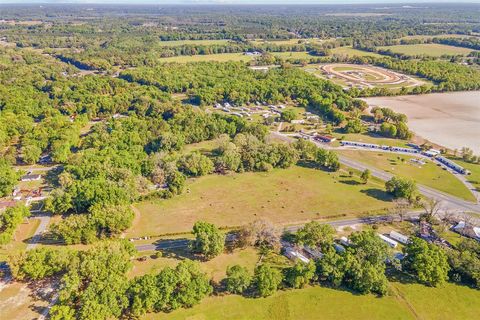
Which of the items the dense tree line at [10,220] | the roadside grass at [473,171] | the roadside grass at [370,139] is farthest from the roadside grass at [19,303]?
the roadside grass at [473,171]

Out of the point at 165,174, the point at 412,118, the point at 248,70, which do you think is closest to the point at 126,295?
the point at 165,174

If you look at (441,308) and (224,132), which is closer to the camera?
(441,308)

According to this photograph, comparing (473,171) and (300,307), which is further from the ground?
(473,171)

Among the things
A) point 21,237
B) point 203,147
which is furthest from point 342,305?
point 203,147

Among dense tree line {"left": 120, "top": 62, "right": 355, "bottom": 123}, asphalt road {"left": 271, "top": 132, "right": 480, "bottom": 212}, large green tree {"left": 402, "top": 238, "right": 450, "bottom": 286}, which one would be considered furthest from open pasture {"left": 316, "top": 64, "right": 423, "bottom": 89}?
large green tree {"left": 402, "top": 238, "right": 450, "bottom": 286}

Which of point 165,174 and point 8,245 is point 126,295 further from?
point 165,174

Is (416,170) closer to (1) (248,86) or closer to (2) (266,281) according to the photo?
(2) (266,281)
